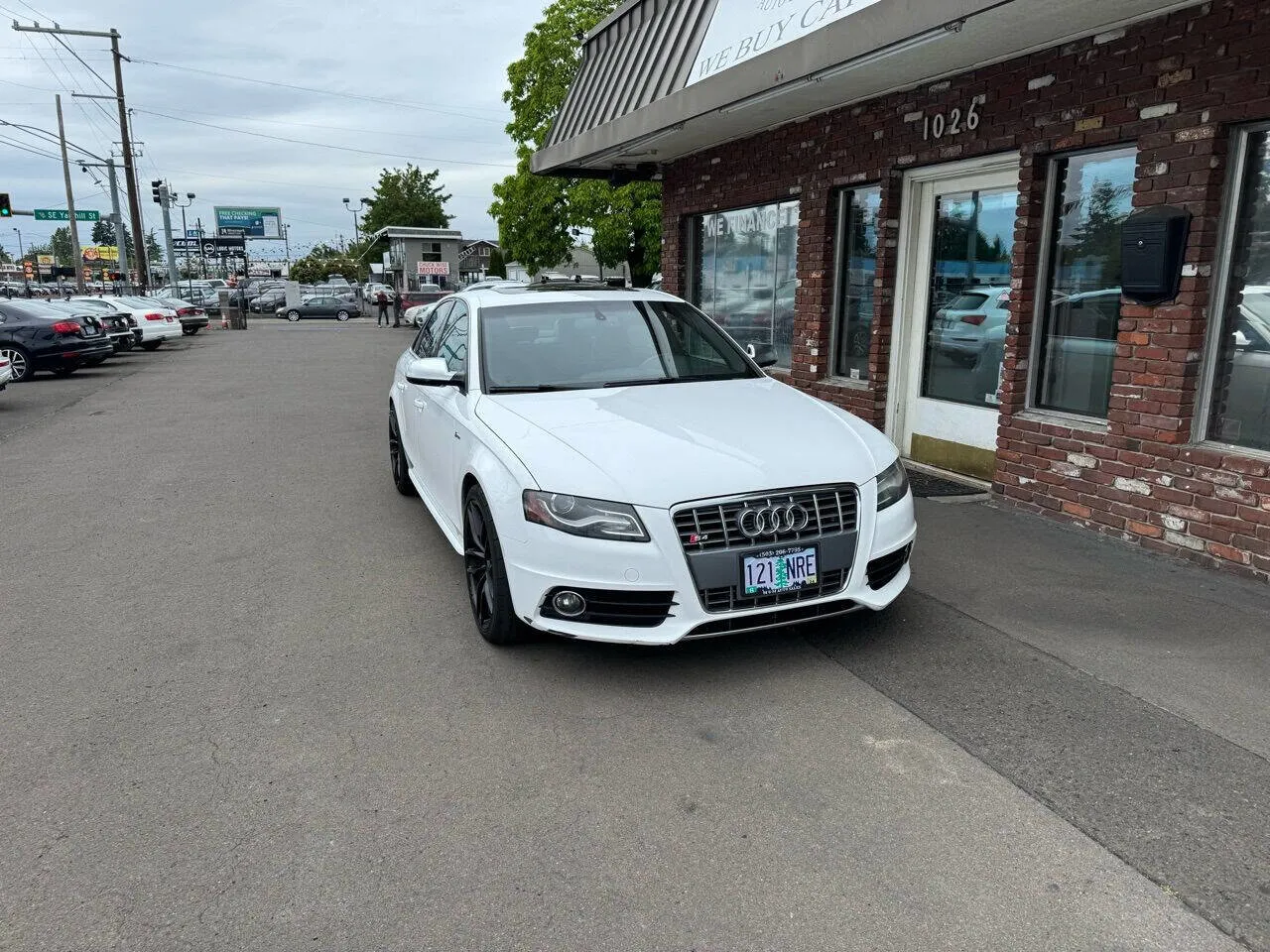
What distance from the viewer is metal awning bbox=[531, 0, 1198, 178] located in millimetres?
5289

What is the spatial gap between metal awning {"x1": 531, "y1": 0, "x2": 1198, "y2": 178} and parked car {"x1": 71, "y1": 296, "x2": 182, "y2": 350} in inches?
664

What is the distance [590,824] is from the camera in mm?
2949

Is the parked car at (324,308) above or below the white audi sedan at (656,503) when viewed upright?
below

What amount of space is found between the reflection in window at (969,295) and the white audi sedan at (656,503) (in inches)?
115

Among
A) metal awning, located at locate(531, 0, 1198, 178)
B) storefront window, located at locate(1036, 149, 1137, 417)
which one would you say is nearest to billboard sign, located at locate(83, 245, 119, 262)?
metal awning, located at locate(531, 0, 1198, 178)

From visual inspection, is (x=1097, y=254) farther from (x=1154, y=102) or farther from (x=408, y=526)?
(x=408, y=526)

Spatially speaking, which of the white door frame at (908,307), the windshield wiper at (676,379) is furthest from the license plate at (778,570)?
the white door frame at (908,307)

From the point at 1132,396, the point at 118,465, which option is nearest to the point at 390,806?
the point at 1132,396

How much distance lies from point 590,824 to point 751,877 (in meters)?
0.55

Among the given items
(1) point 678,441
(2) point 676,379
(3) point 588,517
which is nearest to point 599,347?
(2) point 676,379

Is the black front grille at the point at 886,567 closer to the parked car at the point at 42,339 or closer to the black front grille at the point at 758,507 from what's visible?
the black front grille at the point at 758,507

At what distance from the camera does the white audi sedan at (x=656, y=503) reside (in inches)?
145

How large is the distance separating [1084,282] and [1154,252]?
0.92m

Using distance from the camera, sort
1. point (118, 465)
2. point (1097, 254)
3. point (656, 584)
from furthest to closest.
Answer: point (118, 465) → point (1097, 254) → point (656, 584)
